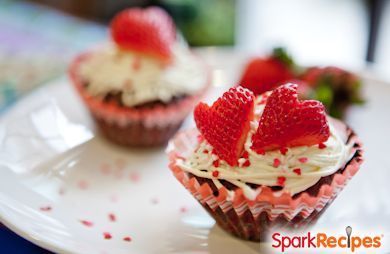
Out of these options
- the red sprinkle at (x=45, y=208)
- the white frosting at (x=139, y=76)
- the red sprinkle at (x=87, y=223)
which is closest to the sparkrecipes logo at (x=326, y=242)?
the red sprinkle at (x=87, y=223)

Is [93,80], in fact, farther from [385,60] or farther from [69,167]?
[385,60]

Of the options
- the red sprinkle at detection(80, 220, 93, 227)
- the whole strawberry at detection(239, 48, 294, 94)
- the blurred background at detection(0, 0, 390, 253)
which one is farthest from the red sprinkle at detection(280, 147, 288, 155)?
the blurred background at detection(0, 0, 390, 253)

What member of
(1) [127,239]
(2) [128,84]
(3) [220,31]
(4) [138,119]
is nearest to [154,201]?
(1) [127,239]

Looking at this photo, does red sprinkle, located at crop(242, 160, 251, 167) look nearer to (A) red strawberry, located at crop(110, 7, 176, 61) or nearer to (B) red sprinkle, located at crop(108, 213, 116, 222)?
(B) red sprinkle, located at crop(108, 213, 116, 222)

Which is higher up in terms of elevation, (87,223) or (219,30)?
(219,30)

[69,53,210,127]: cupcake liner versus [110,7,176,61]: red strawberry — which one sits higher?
[110,7,176,61]: red strawberry

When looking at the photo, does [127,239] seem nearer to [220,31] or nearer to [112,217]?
[112,217]

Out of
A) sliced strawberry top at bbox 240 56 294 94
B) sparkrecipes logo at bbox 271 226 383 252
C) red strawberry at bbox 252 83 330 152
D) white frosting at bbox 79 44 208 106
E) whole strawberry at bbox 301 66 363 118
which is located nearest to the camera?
red strawberry at bbox 252 83 330 152
